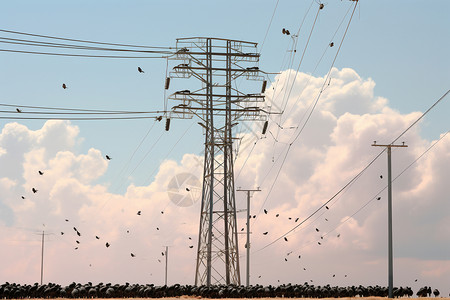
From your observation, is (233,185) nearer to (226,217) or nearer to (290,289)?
(226,217)

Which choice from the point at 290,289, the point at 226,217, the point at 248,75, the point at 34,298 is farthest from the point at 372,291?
the point at 34,298

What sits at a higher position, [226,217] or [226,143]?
[226,143]

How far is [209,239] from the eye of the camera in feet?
207

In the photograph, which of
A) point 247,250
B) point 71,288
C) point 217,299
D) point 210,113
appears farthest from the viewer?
point 247,250

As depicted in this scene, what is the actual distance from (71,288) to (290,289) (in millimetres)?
18871

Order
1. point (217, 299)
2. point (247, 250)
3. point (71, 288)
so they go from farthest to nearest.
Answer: point (247, 250)
point (71, 288)
point (217, 299)

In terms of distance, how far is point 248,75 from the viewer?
67438 millimetres

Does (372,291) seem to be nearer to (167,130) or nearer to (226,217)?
(226,217)

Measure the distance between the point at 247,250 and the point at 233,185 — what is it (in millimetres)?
23210

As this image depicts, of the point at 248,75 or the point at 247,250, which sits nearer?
the point at 248,75

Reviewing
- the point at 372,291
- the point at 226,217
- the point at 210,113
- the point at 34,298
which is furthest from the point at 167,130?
the point at 372,291

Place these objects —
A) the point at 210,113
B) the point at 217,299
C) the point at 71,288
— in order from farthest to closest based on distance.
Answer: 1. the point at 71,288
2. the point at 210,113
3. the point at 217,299


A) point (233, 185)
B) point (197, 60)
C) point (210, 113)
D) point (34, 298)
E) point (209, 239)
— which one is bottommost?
point (34, 298)

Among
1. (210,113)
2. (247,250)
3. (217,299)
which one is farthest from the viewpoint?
(247,250)
